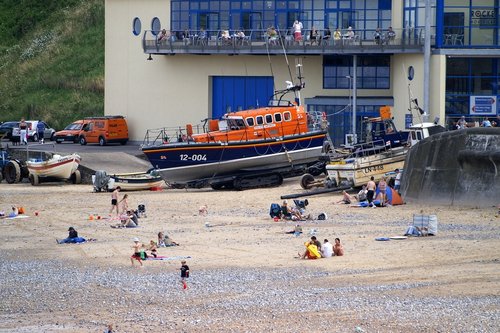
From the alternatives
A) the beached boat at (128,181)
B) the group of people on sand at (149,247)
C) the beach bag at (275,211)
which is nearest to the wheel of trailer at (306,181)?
the beached boat at (128,181)

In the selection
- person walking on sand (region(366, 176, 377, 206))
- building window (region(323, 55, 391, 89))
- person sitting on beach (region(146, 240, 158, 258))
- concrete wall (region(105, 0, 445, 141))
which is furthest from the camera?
concrete wall (region(105, 0, 445, 141))

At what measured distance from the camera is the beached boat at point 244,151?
46625 millimetres

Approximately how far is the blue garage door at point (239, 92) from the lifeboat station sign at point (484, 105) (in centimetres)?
930

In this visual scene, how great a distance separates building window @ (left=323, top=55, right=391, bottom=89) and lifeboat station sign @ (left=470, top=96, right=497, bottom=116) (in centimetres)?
426

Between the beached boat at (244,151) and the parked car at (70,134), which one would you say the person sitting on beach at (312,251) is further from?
the parked car at (70,134)

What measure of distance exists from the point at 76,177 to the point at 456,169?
1829 centimetres

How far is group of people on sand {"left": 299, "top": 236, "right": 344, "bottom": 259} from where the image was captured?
3042 cm

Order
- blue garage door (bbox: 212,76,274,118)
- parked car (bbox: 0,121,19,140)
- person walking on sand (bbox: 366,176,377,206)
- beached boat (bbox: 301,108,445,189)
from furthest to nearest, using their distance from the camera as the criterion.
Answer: parked car (bbox: 0,121,19,140) → blue garage door (bbox: 212,76,274,118) → beached boat (bbox: 301,108,445,189) → person walking on sand (bbox: 366,176,377,206)

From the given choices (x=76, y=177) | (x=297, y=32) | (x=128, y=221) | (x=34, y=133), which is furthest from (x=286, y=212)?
(x=34, y=133)

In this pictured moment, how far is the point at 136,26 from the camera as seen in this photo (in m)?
60.0

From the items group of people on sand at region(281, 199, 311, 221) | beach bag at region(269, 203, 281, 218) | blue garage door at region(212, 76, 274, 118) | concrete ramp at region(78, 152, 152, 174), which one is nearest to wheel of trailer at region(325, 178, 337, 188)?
group of people on sand at region(281, 199, 311, 221)

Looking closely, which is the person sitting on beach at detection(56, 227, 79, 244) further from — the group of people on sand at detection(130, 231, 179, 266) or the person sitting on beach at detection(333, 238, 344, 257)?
the person sitting on beach at detection(333, 238, 344, 257)

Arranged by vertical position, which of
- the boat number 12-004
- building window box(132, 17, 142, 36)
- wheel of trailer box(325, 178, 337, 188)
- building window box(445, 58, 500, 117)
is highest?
building window box(132, 17, 142, 36)

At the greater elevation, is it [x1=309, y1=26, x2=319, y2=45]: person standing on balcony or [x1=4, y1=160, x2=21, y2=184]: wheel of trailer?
[x1=309, y1=26, x2=319, y2=45]: person standing on balcony
